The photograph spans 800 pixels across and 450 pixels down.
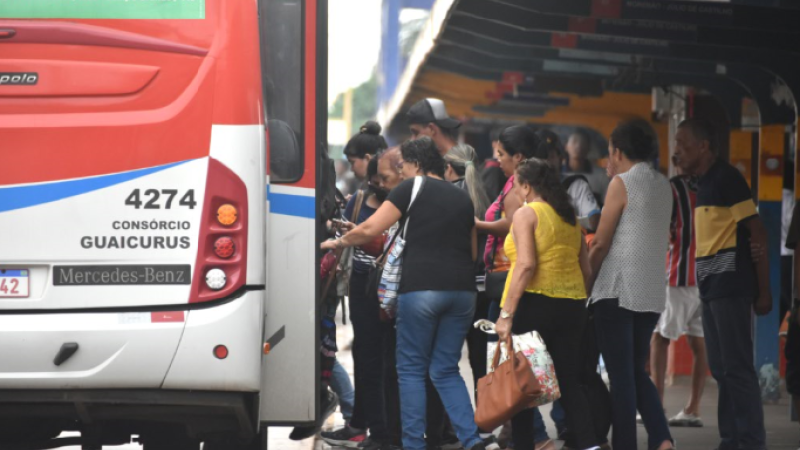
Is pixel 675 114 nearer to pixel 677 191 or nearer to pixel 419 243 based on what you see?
pixel 677 191

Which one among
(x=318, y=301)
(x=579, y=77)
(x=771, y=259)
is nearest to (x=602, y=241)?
(x=318, y=301)

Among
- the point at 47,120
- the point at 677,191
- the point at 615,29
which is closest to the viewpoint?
the point at 47,120

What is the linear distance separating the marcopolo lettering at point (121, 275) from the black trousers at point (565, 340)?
2.20 m

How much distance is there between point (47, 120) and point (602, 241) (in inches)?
128

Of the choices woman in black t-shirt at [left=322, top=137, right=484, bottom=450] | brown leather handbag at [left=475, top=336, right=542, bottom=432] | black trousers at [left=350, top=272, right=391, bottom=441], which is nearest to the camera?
brown leather handbag at [left=475, top=336, right=542, bottom=432]

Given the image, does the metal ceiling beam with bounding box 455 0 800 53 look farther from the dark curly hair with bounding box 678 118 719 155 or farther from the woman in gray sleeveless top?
the woman in gray sleeveless top

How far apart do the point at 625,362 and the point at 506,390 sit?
2.69ft

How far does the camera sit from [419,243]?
7902mm

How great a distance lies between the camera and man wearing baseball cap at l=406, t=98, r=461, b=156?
355 inches

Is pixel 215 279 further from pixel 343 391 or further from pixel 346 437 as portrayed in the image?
pixel 343 391

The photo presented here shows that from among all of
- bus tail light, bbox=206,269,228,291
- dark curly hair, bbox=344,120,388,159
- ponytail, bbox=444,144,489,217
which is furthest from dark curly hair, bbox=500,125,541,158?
bus tail light, bbox=206,269,228,291

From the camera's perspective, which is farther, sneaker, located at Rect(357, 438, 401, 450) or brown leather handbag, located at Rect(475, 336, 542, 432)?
sneaker, located at Rect(357, 438, 401, 450)

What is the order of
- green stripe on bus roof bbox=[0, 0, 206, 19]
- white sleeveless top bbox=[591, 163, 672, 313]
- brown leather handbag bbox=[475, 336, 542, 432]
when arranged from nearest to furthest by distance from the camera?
1. green stripe on bus roof bbox=[0, 0, 206, 19]
2. brown leather handbag bbox=[475, 336, 542, 432]
3. white sleeveless top bbox=[591, 163, 672, 313]

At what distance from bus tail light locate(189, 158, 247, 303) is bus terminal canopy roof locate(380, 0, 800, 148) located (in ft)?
14.8
